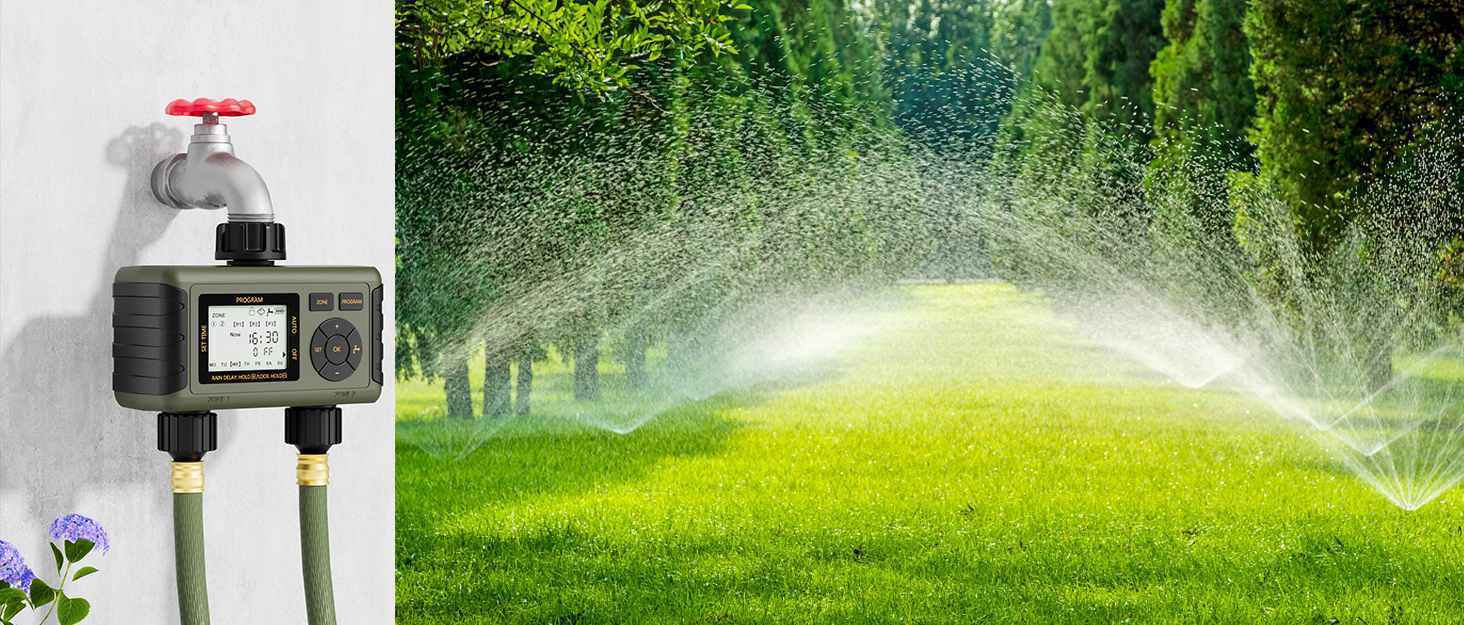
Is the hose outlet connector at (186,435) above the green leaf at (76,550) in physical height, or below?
above

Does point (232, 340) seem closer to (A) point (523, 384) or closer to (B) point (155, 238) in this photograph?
(B) point (155, 238)

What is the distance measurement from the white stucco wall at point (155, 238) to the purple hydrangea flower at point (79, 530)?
2.8 inches

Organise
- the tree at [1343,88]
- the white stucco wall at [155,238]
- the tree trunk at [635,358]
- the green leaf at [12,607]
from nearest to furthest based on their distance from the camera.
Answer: the green leaf at [12,607] → the white stucco wall at [155,238] → the tree at [1343,88] → the tree trunk at [635,358]

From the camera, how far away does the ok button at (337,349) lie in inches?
48.1

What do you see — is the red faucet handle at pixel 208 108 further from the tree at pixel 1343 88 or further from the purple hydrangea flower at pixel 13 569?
the tree at pixel 1343 88

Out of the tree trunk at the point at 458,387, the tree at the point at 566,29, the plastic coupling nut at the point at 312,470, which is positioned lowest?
the tree trunk at the point at 458,387

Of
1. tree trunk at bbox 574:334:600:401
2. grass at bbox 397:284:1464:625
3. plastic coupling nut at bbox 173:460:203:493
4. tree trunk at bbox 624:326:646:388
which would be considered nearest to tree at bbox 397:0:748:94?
grass at bbox 397:284:1464:625

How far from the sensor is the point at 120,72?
1.23m

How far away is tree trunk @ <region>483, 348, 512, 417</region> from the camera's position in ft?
30.0

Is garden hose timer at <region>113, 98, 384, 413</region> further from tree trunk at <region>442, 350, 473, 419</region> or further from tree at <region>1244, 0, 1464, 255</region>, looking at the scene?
tree trunk at <region>442, 350, 473, 419</region>

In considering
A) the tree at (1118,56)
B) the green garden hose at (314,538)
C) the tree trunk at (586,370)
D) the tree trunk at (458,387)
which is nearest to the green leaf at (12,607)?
the green garden hose at (314,538)

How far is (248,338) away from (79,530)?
23cm

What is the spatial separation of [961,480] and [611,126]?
3.07 m

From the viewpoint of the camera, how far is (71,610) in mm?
1126
